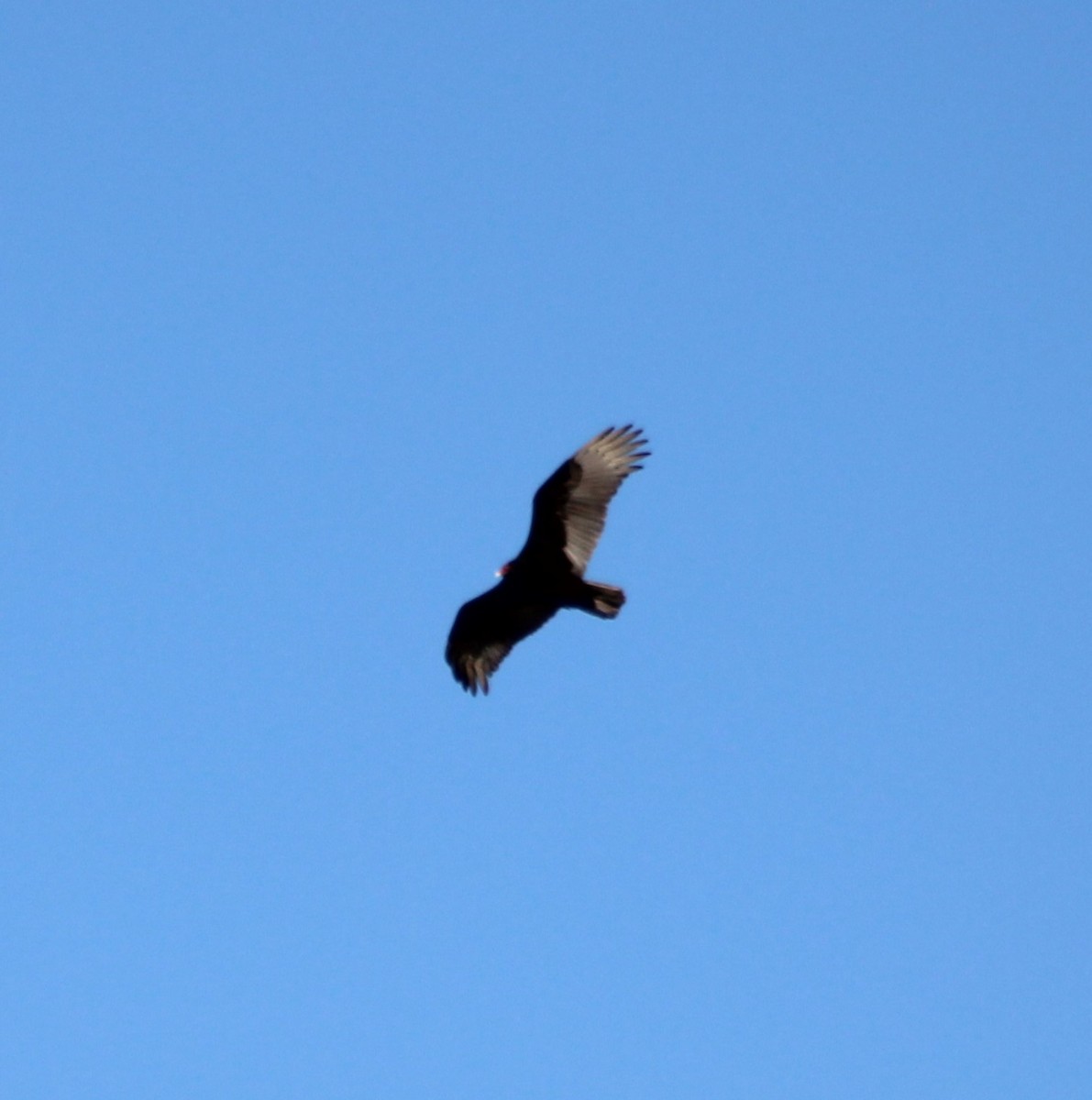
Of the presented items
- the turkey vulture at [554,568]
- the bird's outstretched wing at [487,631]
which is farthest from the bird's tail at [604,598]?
the bird's outstretched wing at [487,631]

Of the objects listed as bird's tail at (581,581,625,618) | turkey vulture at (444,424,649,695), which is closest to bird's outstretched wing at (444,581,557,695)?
turkey vulture at (444,424,649,695)

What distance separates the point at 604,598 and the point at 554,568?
54 centimetres

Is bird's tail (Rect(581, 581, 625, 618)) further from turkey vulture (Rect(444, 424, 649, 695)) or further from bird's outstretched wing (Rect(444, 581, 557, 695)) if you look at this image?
bird's outstretched wing (Rect(444, 581, 557, 695))

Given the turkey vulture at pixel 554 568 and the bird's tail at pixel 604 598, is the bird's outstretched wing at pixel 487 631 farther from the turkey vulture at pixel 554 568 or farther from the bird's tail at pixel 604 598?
the bird's tail at pixel 604 598

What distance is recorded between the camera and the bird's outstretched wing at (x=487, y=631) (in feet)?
72.2

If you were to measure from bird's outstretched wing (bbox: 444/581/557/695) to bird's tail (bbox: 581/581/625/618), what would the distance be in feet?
2.13

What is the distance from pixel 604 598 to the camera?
21.3 m

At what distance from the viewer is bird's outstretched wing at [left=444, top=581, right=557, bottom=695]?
72.2ft

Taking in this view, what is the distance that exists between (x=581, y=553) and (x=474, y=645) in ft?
5.21

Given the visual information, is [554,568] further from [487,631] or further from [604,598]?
[487,631]

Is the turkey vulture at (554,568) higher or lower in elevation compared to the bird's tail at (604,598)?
higher

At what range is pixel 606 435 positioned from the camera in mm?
21906

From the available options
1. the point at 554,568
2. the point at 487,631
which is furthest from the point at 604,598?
the point at 487,631

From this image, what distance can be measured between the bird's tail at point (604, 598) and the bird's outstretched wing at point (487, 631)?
65 centimetres
